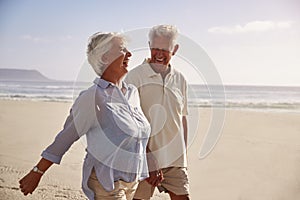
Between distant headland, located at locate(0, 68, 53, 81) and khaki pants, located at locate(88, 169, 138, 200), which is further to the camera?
distant headland, located at locate(0, 68, 53, 81)

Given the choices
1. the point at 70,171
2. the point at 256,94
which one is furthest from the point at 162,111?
the point at 256,94

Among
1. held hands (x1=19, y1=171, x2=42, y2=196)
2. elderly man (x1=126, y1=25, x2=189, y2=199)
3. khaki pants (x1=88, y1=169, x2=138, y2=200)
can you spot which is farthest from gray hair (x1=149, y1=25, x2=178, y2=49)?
held hands (x1=19, y1=171, x2=42, y2=196)

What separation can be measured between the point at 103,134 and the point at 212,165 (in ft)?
8.39

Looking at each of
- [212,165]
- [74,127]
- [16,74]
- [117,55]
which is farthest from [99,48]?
[16,74]

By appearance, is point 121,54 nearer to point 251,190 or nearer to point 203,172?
point 251,190

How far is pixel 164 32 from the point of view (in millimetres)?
1684

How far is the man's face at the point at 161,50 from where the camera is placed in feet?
5.51

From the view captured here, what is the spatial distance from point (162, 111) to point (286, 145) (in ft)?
11.3

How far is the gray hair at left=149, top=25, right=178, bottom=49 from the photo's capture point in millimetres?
1684

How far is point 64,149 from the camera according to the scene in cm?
136

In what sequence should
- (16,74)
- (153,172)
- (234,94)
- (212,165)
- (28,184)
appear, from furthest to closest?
(234,94)
(16,74)
(212,165)
(153,172)
(28,184)

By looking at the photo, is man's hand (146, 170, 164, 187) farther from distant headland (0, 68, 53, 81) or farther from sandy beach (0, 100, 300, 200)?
distant headland (0, 68, 53, 81)

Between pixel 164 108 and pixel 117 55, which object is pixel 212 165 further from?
pixel 117 55

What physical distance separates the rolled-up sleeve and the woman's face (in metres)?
0.12
